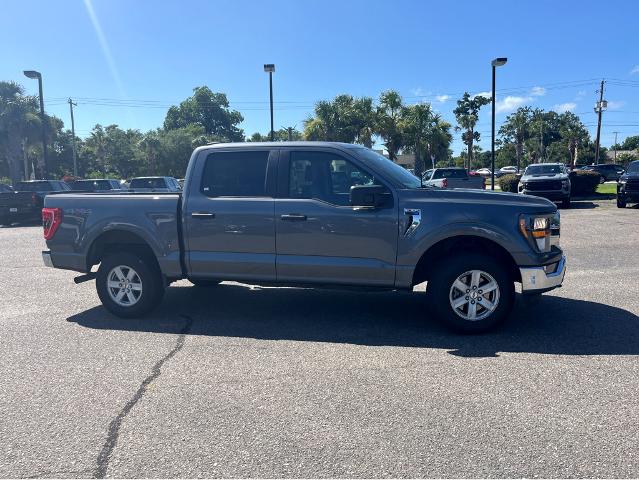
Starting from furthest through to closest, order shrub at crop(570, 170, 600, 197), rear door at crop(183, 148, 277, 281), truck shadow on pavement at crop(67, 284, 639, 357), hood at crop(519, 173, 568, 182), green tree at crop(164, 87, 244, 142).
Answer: green tree at crop(164, 87, 244, 142) < shrub at crop(570, 170, 600, 197) < hood at crop(519, 173, 568, 182) < rear door at crop(183, 148, 277, 281) < truck shadow on pavement at crop(67, 284, 639, 357)

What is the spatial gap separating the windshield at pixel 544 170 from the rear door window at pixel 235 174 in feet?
58.2

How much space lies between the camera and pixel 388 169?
5535mm

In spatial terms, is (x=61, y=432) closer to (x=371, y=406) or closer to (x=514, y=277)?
(x=371, y=406)

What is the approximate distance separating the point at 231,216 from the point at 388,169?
5.95 ft

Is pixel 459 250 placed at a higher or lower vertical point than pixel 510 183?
lower

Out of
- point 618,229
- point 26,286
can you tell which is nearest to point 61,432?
point 26,286

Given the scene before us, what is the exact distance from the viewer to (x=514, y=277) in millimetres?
5238

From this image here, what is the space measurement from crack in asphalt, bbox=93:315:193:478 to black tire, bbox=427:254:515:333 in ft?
8.77

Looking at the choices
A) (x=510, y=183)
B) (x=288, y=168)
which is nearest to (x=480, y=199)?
(x=288, y=168)

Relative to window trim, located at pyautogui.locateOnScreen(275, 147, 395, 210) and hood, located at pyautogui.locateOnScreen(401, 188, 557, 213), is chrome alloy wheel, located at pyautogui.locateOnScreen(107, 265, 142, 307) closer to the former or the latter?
window trim, located at pyautogui.locateOnScreen(275, 147, 395, 210)

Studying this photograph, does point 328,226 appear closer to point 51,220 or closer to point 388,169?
point 388,169

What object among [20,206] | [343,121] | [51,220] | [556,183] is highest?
[343,121]

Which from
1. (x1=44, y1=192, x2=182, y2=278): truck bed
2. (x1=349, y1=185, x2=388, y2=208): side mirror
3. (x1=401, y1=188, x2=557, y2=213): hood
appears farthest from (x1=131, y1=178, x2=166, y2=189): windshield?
(x1=401, y1=188, x2=557, y2=213): hood

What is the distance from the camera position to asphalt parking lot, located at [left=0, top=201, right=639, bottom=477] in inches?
118
